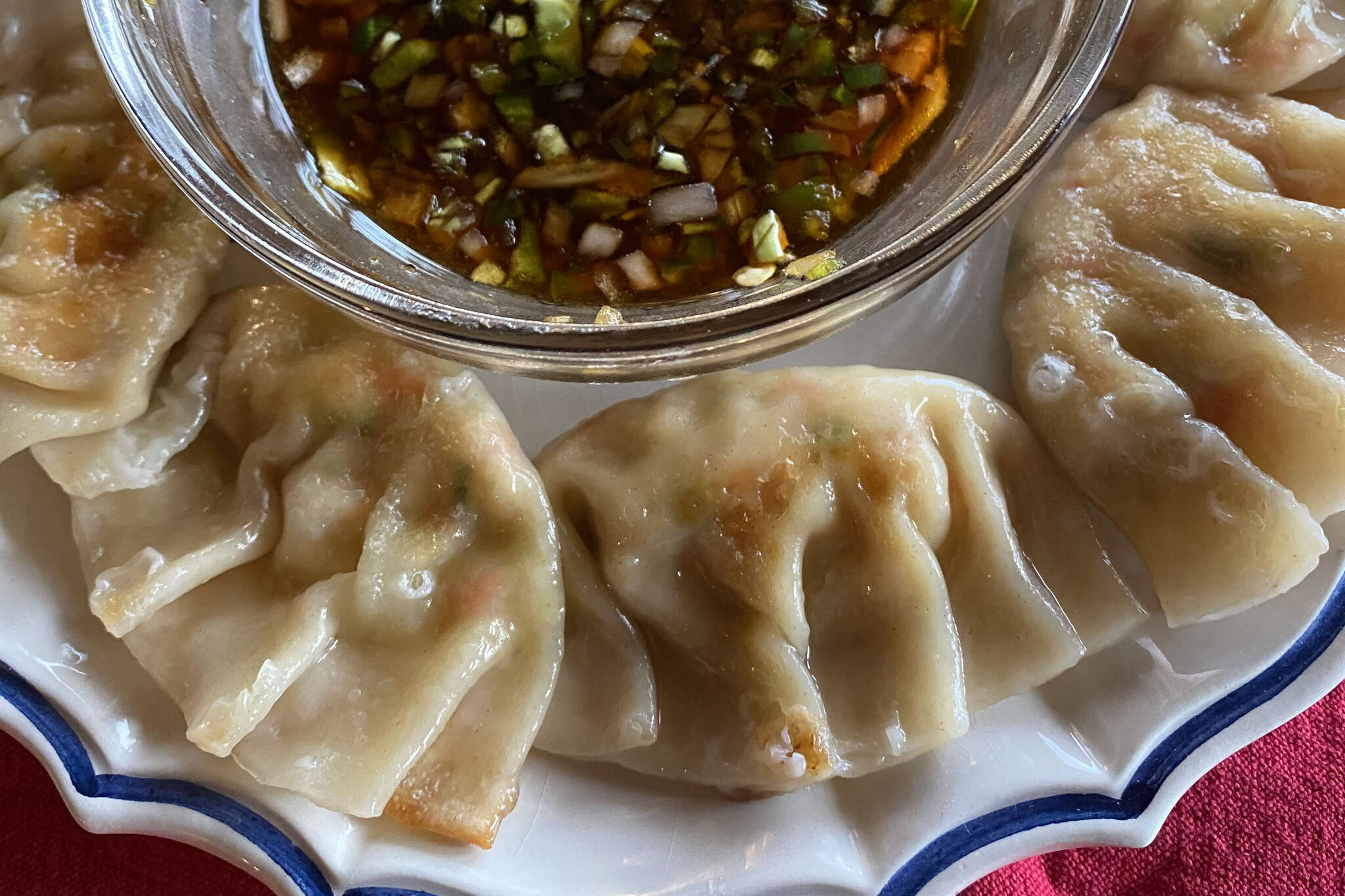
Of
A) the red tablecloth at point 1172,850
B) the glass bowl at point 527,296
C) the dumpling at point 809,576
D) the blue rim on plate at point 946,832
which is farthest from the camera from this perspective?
the red tablecloth at point 1172,850

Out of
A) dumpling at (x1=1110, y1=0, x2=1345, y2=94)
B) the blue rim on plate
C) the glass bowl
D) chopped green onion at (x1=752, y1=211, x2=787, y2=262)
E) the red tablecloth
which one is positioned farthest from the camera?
the red tablecloth

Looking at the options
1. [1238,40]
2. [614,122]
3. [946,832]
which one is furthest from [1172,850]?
[614,122]

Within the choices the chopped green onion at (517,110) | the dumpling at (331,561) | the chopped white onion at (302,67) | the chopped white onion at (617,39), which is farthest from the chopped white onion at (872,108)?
the chopped white onion at (302,67)

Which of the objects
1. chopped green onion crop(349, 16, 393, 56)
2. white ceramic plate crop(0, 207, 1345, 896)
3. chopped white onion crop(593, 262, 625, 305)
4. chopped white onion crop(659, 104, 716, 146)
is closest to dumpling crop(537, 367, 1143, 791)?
white ceramic plate crop(0, 207, 1345, 896)

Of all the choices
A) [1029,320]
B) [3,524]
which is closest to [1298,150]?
[1029,320]

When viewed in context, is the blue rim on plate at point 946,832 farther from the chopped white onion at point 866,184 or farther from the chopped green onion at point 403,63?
the chopped green onion at point 403,63

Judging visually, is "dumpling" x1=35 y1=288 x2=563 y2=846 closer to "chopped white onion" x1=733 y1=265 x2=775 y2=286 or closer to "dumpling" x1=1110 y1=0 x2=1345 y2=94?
"chopped white onion" x1=733 y1=265 x2=775 y2=286
